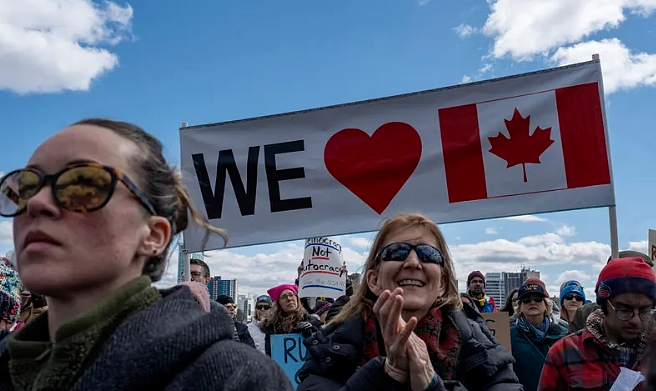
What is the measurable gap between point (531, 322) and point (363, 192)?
1.92m

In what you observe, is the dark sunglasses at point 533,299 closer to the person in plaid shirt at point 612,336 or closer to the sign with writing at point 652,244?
the person in plaid shirt at point 612,336

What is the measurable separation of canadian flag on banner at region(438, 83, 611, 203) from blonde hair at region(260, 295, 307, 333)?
2930 mm

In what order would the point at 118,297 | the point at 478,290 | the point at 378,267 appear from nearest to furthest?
the point at 118,297 < the point at 378,267 < the point at 478,290

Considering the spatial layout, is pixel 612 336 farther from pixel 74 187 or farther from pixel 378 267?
pixel 74 187

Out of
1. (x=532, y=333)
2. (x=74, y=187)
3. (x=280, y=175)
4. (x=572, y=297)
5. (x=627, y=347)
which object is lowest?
(x=532, y=333)

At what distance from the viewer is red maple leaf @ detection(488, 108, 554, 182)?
4301 mm

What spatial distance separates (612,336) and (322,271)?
6078mm

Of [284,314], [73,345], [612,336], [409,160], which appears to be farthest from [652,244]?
[73,345]

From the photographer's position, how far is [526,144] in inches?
172

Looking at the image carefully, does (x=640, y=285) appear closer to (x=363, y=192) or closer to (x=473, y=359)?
(x=473, y=359)

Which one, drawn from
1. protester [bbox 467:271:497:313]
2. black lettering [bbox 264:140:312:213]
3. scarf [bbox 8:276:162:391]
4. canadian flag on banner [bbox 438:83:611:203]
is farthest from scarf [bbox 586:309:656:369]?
protester [bbox 467:271:497:313]

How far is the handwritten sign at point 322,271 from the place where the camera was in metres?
8.80

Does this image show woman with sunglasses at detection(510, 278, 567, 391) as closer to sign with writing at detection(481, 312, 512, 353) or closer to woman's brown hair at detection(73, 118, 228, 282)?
sign with writing at detection(481, 312, 512, 353)

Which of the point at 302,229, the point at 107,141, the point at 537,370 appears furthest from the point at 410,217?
the point at 537,370
